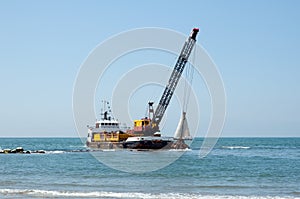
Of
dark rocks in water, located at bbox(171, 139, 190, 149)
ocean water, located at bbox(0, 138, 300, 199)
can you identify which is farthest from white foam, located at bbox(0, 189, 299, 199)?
dark rocks in water, located at bbox(171, 139, 190, 149)

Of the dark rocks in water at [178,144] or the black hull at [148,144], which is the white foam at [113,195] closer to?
the black hull at [148,144]

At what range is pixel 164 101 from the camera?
88188 mm

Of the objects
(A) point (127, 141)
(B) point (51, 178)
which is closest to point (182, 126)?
(A) point (127, 141)

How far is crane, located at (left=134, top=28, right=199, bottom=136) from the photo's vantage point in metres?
84.2

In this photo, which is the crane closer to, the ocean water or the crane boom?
the crane boom

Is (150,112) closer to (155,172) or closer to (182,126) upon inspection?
(182,126)

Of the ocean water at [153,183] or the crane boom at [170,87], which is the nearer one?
the ocean water at [153,183]

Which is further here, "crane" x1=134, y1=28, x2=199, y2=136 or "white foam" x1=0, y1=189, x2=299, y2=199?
"crane" x1=134, y1=28, x2=199, y2=136

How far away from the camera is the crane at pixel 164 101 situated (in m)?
84.2

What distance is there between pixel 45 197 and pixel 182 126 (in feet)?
215

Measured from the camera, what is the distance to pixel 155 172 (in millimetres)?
46469

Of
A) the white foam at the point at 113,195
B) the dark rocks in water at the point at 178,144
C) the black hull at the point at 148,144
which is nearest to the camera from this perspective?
the white foam at the point at 113,195

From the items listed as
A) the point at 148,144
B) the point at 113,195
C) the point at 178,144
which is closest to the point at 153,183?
the point at 113,195

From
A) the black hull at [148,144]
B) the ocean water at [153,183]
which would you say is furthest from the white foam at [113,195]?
the black hull at [148,144]
